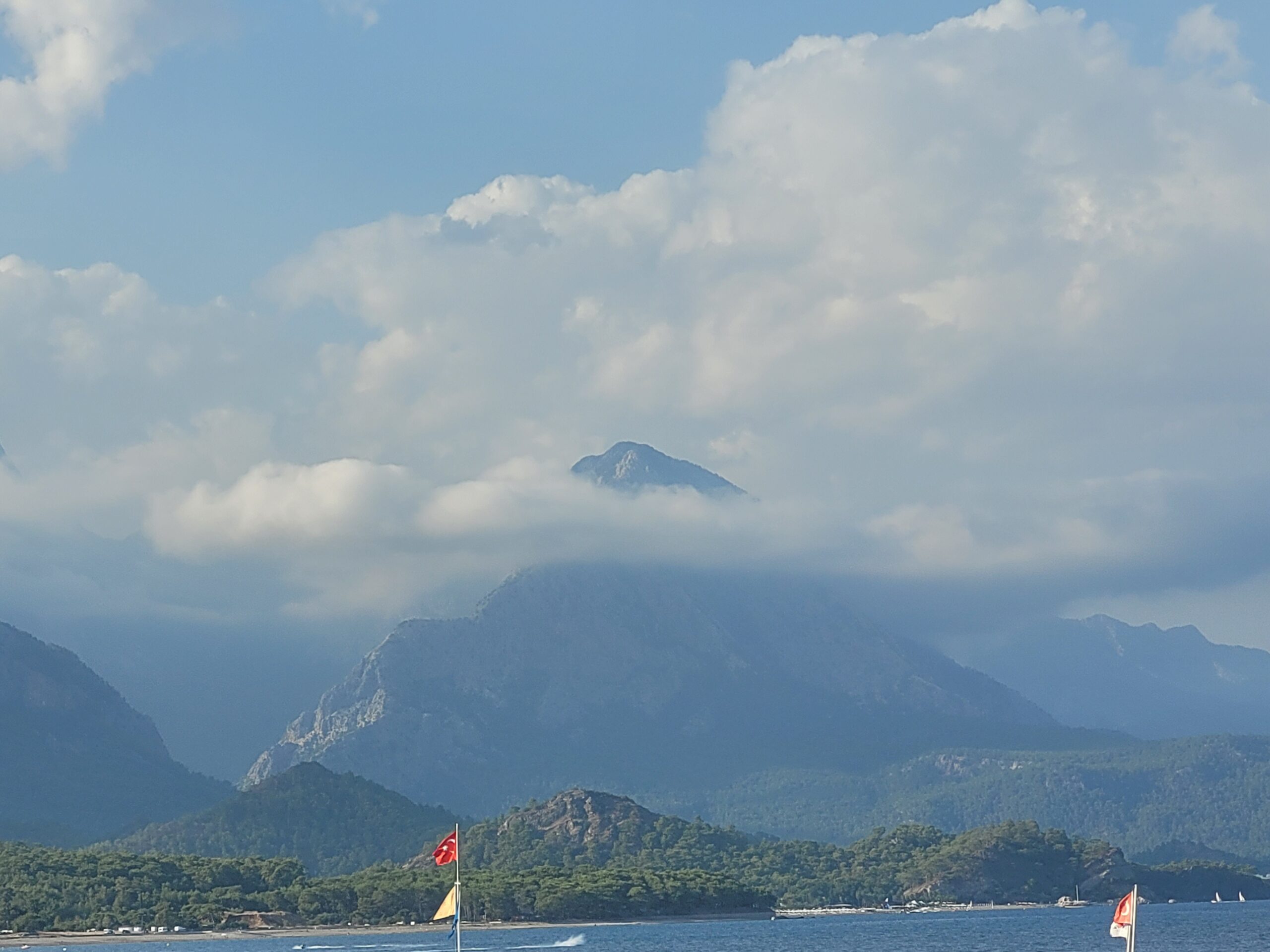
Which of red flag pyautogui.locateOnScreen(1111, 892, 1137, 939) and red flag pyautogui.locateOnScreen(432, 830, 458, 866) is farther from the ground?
red flag pyautogui.locateOnScreen(432, 830, 458, 866)

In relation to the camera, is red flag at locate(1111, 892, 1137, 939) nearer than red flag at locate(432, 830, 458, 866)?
Yes

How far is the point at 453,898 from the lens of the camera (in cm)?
13638

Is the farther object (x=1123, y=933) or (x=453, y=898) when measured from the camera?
(x=453, y=898)

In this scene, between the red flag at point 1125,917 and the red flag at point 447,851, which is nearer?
the red flag at point 1125,917

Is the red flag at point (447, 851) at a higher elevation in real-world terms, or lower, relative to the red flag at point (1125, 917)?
higher

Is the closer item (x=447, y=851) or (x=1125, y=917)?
(x=1125, y=917)

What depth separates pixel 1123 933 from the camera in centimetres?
12125

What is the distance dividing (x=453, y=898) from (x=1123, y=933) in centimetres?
4805

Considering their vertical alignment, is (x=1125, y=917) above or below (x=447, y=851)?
below
